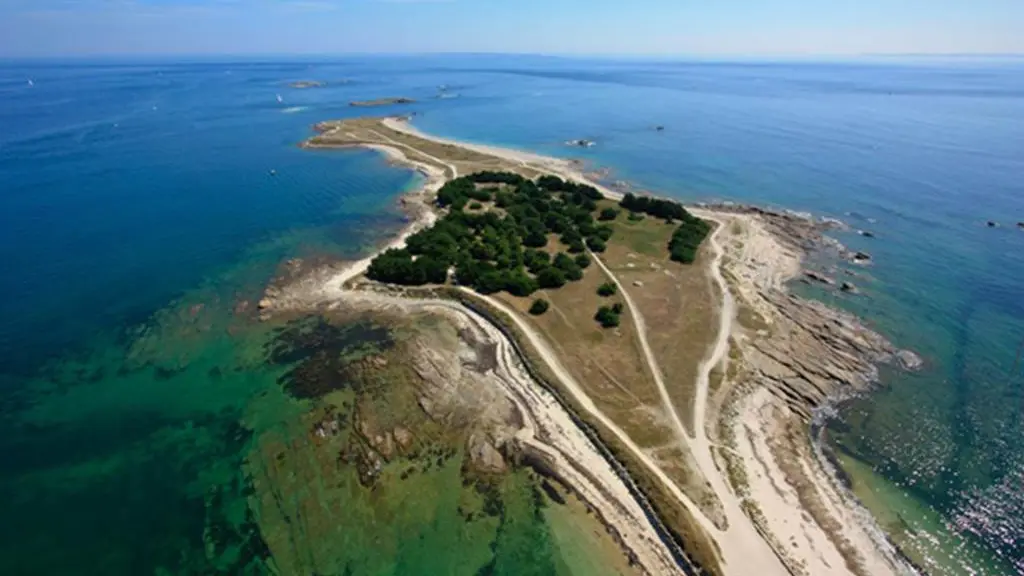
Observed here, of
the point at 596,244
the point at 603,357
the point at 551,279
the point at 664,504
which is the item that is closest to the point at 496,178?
the point at 596,244

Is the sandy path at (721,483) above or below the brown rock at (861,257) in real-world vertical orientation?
below

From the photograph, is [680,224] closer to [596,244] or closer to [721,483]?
[596,244]

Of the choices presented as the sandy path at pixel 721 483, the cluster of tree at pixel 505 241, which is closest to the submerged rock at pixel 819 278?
the sandy path at pixel 721 483

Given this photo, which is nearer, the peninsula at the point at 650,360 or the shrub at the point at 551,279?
the peninsula at the point at 650,360

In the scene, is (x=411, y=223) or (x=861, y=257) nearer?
(x=861, y=257)

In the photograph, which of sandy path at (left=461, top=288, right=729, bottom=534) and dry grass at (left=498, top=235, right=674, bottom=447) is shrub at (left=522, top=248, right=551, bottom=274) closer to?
dry grass at (left=498, top=235, right=674, bottom=447)

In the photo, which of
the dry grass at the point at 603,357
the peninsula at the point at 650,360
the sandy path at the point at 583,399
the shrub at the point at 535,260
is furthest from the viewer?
the shrub at the point at 535,260

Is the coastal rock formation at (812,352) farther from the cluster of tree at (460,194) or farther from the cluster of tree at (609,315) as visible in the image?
the cluster of tree at (460,194)
